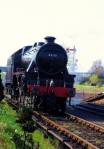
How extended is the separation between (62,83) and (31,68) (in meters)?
1.98

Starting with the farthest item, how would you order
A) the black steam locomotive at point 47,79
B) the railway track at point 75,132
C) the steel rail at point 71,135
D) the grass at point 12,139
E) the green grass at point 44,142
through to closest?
the black steam locomotive at point 47,79, the green grass at point 44,142, the railway track at point 75,132, the steel rail at point 71,135, the grass at point 12,139

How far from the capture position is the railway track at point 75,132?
14969mm

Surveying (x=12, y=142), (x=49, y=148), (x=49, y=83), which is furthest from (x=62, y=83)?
(x=12, y=142)

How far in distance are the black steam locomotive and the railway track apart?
1.26 meters

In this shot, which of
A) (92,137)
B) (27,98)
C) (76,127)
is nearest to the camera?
(92,137)

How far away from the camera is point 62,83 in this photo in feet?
83.7

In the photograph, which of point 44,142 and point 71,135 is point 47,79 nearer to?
point 71,135

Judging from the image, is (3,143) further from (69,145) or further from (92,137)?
(92,137)

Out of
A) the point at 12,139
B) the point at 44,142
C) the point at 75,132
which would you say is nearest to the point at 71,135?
the point at 44,142

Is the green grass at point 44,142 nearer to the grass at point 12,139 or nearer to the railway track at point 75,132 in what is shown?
the grass at point 12,139

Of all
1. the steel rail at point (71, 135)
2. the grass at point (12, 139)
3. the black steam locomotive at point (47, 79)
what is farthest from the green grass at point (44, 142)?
the black steam locomotive at point (47, 79)

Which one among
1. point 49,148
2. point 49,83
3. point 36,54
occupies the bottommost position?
point 49,148

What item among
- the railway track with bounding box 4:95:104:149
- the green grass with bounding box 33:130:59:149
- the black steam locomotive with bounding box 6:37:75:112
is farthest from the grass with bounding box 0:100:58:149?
the black steam locomotive with bounding box 6:37:75:112

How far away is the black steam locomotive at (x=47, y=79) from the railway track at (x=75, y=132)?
1.26 m
